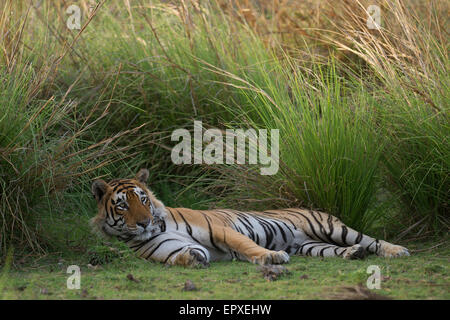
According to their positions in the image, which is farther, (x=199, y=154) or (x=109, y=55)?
(x=109, y=55)

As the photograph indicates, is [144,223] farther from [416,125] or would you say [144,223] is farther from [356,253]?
[416,125]

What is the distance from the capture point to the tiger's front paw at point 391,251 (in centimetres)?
467

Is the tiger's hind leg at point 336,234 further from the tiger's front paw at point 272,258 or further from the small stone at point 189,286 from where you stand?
the small stone at point 189,286

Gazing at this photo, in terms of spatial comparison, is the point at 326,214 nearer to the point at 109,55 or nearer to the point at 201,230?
the point at 201,230

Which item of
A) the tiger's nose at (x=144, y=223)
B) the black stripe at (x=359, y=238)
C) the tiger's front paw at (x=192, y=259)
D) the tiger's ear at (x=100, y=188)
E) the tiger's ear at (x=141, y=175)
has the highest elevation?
the tiger's ear at (x=141, y=175)

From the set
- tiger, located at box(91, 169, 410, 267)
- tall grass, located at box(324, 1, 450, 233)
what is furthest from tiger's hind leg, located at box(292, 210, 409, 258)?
tall grass, located at box(324, 1, 450, 233)

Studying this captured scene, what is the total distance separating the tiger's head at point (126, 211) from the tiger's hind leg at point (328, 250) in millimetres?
1055

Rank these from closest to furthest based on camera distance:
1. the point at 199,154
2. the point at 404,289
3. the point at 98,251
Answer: the point at 404,289 < the point at 98,251 < the point at 199,154

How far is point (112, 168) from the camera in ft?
20.2

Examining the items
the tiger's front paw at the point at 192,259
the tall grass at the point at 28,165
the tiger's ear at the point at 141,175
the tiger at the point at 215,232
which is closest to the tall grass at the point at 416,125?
the tiger at the point at 215,232

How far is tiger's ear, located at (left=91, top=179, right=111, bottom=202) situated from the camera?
4.95 m

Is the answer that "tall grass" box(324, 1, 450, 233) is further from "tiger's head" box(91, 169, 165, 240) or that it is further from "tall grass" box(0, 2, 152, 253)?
"tall grass" box(0, 2, 152, 253)
